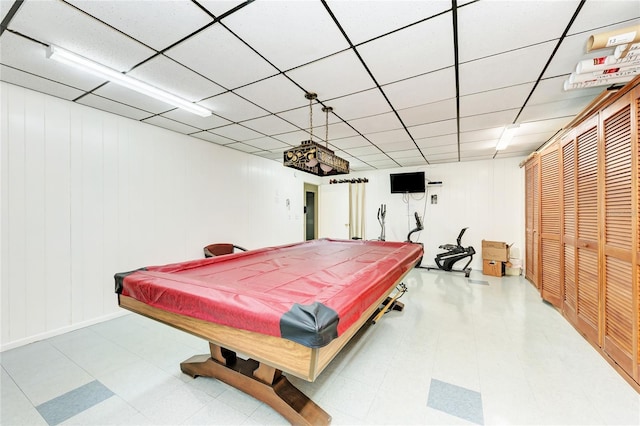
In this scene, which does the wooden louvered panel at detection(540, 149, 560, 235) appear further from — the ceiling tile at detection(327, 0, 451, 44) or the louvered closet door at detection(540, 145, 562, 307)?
the ceiling tile at detection(327, 0, 451, 44)

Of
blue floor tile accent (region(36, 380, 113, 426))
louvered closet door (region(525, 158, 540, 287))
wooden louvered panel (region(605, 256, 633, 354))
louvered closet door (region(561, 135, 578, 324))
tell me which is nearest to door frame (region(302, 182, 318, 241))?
louvered closet door (region(525, 158, 540, 287))

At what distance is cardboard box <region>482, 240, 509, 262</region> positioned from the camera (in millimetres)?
5414

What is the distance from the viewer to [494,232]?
5.97 m

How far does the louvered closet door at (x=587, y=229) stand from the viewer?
101 inches

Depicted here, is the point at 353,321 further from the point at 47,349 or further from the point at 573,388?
the point at 47,349

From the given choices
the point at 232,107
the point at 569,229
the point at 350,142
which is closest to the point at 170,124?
the point at 232,107

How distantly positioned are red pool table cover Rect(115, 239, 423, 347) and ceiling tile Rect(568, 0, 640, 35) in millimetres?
2192

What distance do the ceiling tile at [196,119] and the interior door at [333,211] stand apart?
4.63m

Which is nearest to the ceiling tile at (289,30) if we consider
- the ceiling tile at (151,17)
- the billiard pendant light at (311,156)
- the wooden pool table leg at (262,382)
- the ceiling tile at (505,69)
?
the ceiling tile at (151,17)

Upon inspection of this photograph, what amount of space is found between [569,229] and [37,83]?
6.38 meters

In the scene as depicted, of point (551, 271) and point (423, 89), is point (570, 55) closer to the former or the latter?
point (423, 89)

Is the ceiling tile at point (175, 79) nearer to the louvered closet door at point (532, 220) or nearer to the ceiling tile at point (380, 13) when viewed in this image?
the ceiling tile at point (380, 13)

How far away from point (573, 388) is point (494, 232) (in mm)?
4706

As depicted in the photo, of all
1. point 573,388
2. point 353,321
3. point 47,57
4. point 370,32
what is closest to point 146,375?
point 353,321
